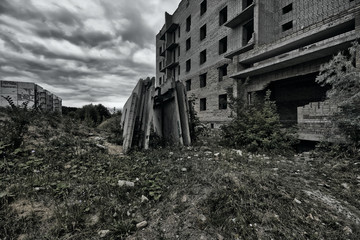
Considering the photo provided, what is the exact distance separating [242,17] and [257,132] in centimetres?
908

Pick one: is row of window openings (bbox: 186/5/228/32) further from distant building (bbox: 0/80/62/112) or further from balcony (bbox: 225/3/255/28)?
distant building (bbox: 0/80/62/112)

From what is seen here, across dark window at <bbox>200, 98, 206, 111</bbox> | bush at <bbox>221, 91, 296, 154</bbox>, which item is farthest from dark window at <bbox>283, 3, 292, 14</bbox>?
bush at <bbox>221, 91, 296, 154</bbox>

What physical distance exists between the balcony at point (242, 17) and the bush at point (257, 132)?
25.5 ft

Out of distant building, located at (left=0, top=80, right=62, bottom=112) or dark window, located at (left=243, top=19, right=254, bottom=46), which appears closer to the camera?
dark window, located at (left=243, top=19, right=254, bottom=46)

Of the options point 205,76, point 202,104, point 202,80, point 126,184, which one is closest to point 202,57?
point 205,76

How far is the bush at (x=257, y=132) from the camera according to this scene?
430cm

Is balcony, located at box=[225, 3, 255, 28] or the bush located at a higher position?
balcony, located at box=[225, 3, 255, 28]

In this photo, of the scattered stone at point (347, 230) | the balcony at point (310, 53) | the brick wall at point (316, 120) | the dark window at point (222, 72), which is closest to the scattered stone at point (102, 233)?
the scattered stone at point (347, 230)

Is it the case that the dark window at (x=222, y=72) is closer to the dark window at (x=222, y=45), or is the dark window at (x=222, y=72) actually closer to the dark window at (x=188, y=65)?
the dark window at (x=222, y=45)

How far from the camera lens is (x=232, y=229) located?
Answer: 1.38 metres

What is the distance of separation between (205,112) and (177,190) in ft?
37.4

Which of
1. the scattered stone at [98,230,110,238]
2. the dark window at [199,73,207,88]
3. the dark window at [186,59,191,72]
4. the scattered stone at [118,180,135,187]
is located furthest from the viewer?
the dark window at [186,59,191,72]

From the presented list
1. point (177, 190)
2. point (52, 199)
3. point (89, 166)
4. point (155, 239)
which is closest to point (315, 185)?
point (177, 190)

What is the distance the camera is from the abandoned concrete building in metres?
5.41
